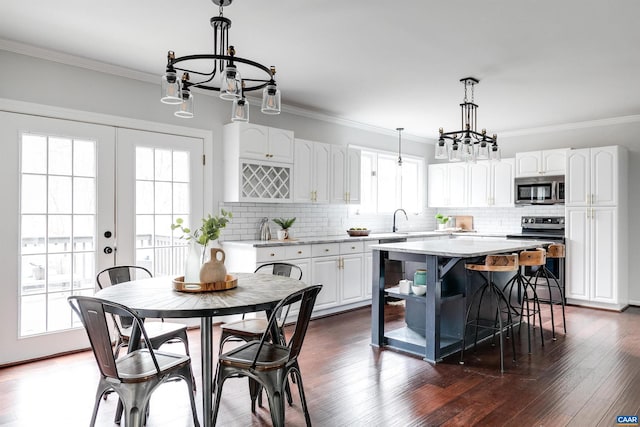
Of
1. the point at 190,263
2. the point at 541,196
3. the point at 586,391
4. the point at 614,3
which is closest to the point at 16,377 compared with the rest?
the point at 190,263

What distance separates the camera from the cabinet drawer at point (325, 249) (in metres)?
5.06

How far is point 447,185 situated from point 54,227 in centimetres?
591

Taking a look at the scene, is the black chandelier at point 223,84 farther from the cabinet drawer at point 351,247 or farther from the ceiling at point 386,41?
the cabinet drawer at point 351,247

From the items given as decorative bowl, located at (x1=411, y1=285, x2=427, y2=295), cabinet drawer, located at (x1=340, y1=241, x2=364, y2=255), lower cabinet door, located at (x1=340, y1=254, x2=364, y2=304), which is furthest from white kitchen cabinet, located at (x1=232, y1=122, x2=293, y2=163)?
decorative bowl, located at (x1=411, y1=285, x2=427, y2=295)

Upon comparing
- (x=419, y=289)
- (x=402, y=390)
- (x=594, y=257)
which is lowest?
(x=402, y=390)

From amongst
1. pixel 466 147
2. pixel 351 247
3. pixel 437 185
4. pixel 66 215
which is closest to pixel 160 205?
pixel 66 215

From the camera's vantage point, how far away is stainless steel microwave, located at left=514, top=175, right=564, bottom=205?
6.13m

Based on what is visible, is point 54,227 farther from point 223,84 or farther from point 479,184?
point 479,184

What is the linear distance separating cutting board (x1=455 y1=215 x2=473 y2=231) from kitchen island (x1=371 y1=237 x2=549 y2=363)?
11.2ft

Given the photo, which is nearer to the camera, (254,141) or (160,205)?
(160,205)

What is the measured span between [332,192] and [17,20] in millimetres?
3660

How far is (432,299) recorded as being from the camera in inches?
145

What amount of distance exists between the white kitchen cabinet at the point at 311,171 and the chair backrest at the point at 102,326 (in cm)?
332

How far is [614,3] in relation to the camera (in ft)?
9.16
